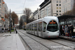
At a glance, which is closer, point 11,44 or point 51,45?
point 51,45

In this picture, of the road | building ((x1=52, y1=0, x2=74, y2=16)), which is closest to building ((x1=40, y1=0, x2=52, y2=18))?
building ((x1=52, y1=0, x2=74, y2=16))

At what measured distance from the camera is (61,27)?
Answer: 2109 cm

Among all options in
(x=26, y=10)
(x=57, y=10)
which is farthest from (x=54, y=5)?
(x=26, y=10)

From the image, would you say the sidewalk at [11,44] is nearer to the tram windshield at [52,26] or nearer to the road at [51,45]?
the road at [51,45]

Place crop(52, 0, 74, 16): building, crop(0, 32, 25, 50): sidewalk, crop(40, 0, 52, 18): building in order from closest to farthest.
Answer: crop(0, 32, 25, 50): sidewalk
crop(52, 0, 74, 16): building
crop(40, 0, 52, 18): building

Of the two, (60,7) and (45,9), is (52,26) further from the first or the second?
(45,9)

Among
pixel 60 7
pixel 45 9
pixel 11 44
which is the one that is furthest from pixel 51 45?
pixel 45 9

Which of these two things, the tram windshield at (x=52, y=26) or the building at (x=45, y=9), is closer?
the tram windshield at (x=52, y=26)

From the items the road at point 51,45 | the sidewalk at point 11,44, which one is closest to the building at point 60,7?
the sidewalk at point 11,44

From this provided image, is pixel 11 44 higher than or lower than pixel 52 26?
lower

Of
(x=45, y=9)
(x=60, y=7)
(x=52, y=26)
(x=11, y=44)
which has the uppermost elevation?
(x=45, y=9)

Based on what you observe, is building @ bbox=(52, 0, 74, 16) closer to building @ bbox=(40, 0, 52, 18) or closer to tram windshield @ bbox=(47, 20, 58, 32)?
building @ bbox=(40, 0, 52, 18)

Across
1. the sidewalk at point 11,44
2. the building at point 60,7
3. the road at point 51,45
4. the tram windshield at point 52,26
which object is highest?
the building at point 60,7

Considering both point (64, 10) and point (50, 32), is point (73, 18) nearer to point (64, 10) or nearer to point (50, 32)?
point (50, 32)
